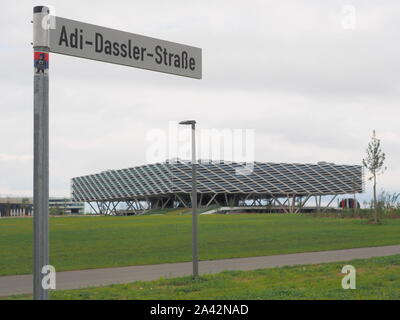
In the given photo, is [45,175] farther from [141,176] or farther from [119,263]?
[141,176]

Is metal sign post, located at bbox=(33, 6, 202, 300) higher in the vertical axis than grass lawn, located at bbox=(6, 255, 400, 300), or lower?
higher

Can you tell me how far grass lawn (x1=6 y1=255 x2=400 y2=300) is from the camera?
9.73 meters

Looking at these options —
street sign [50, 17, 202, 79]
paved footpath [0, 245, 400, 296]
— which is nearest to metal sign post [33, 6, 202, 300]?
street sign [50, 17, 202, 79]

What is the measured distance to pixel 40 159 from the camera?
15.0ft

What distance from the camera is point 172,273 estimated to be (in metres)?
14.5

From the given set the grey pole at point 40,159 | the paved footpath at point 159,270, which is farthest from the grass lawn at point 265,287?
the grey pole at point 40,159

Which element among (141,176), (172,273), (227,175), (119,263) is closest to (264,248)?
(119,263)

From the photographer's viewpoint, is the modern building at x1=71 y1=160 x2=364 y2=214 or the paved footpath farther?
the modern building at x1=71 y1=160 x2=364 y2=214

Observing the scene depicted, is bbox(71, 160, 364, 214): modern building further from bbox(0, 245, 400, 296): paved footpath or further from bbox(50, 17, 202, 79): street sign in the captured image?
bbox(50, 17, 202, 79): street sign

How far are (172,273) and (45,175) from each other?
1023cm

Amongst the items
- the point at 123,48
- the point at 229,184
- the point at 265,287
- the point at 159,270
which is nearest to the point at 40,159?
the point at 123,48

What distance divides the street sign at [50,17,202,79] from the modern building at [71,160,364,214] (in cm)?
11259

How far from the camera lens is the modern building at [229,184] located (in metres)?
124

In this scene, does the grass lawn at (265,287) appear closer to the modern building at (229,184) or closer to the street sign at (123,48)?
the street sign at (123,48)
